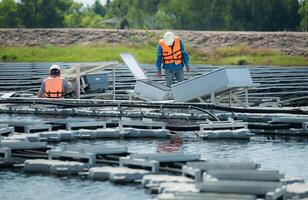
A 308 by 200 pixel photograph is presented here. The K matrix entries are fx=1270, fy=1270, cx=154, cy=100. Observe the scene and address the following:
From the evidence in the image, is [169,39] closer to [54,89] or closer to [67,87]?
[67,87]

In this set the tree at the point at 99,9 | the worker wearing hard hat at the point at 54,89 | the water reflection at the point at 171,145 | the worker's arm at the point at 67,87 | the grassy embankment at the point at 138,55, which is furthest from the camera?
the tree at the point at 99,9

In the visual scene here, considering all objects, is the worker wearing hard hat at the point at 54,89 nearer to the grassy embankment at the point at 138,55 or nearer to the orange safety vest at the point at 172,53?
the orange safety vest at the point at 172,53

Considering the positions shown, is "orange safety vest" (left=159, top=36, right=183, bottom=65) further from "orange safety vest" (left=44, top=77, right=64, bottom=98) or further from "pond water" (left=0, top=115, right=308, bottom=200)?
"pond water" (left=0, top=115, right=308, bottom=200)

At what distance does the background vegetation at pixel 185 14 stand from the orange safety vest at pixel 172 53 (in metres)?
54.5

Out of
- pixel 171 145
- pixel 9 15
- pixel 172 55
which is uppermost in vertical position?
pixel 9 15

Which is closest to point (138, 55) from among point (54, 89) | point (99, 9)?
point (54, 89)

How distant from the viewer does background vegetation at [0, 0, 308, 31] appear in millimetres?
86688

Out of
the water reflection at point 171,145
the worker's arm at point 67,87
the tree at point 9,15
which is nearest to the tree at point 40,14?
the tree at point 9,15

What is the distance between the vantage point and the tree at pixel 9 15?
102 meters

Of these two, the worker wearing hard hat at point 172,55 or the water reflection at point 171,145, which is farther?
the worker wearing hard hat at point 172,55

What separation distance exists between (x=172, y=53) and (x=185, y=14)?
61440 mm

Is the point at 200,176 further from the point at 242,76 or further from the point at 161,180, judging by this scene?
the point at 242,76

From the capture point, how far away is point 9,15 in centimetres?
10244

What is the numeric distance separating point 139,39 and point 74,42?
4532 mm
